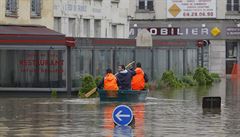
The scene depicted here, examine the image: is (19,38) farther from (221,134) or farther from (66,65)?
→ (221,134)

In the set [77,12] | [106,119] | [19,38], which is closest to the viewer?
[106,119]

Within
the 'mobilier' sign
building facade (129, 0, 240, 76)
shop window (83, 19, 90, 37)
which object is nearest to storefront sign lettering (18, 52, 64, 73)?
shop window (83, 19, 90, 37)

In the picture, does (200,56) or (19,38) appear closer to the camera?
(19,38)

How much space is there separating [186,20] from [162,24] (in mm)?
1960

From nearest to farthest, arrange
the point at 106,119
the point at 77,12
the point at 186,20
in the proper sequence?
the point at 106,119, the point at 77,12, the point at 186,20

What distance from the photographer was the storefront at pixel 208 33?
7025 centimetres

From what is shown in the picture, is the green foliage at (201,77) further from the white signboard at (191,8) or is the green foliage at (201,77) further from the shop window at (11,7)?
the white signboard at (191,8)

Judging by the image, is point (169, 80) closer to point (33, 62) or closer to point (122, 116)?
point (33, 62)

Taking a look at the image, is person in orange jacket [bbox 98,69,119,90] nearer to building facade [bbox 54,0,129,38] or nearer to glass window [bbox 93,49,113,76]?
glass window [bbox 93,49,113,76]

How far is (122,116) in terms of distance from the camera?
22375 millimetres

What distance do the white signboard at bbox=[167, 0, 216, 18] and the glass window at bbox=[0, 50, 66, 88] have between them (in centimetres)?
3296

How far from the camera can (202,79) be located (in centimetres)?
5262

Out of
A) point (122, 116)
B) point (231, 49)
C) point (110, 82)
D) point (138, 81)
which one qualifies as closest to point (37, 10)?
point (138, 81)

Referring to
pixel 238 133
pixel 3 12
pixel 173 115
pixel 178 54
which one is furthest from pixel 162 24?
pixel 238 133
